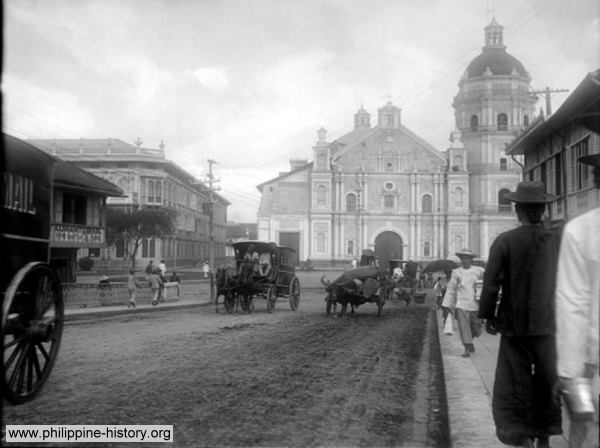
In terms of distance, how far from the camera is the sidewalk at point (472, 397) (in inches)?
172

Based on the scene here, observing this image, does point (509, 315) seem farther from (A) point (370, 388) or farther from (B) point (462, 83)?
(B) point (462, 83)

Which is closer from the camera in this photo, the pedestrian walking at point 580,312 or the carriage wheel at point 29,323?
the pedestrian walking at point 580,312

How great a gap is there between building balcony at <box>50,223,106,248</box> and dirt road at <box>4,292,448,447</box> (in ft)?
34.9

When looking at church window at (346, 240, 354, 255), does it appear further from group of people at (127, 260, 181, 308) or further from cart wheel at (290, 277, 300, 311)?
cart wheel at (290, 277, 300, 311)

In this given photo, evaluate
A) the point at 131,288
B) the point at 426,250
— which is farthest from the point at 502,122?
the point at 131,288

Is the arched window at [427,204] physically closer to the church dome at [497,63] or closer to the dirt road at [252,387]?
the church dome at [497,63]

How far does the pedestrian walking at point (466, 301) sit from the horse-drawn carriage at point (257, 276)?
7900 millimetres

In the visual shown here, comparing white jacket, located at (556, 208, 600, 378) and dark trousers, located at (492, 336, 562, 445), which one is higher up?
white jacket, located at (556, 208, 600, 378)

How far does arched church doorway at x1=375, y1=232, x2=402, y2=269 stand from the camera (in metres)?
54.9

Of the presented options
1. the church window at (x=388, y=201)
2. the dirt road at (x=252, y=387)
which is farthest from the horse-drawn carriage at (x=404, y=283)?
the church window at (x=388, y=201)

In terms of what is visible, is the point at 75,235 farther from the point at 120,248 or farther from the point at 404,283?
the point at 120,248

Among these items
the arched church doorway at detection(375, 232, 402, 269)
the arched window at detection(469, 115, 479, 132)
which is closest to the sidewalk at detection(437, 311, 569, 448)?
the arched church doorway at detection(375, 232, 402, 269)

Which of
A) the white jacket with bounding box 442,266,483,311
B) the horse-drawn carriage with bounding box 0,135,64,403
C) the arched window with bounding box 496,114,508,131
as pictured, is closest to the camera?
the horse-drawn carriage with bounding box 0,135,64,403

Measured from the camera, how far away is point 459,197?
55.2m
